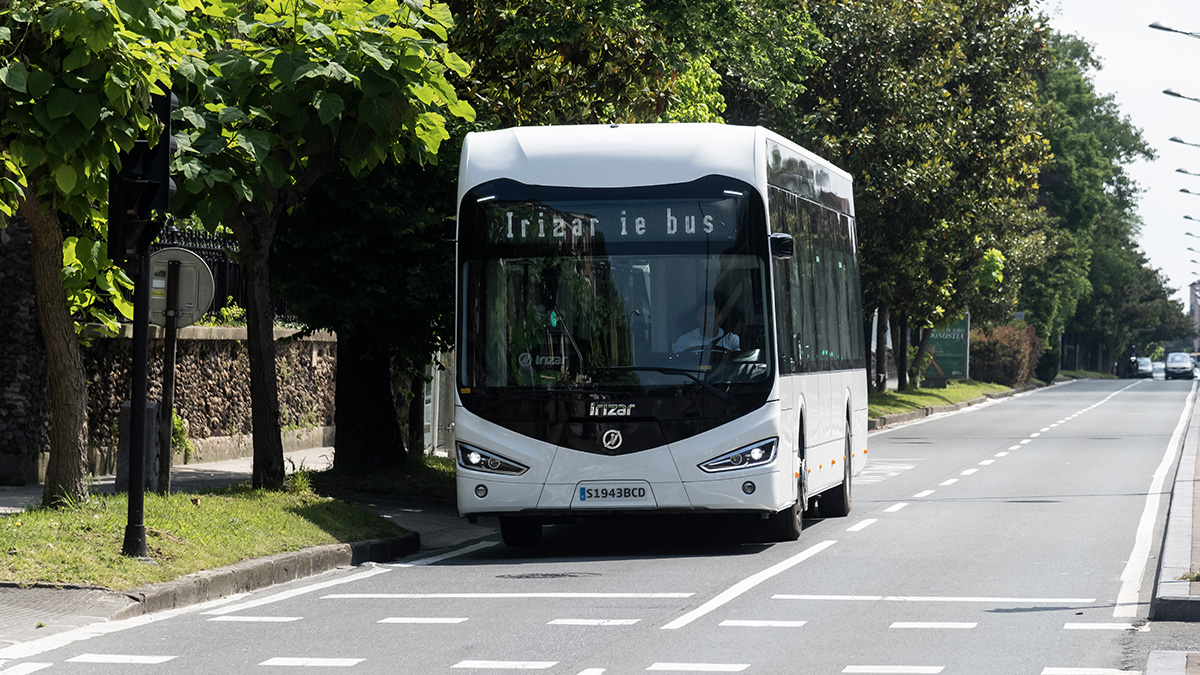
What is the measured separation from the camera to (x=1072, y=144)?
83.7 metres

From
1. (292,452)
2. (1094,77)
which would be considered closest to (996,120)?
(292,452)

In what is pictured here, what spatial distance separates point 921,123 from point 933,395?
18.1 metres

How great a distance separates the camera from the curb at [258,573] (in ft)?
33.0

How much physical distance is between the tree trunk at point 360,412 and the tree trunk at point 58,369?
259 inches

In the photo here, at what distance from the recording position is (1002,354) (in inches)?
2820

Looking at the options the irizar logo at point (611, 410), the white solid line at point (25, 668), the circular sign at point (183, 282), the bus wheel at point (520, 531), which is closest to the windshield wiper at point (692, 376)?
the irizar logo at point (611, 410)

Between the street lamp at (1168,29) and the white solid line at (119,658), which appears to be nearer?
the white solid line at (119,658)

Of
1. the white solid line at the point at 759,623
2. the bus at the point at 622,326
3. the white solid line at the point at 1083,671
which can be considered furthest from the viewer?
the bus at the point at 622,326

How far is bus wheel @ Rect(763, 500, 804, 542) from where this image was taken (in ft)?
45.9

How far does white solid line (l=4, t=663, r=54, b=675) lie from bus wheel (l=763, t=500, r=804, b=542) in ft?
23.2

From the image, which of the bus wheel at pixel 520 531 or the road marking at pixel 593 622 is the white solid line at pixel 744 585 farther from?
the bus wheel at pixel 520 531

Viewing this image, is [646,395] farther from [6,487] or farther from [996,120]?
[996,120]

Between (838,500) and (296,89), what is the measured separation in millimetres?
7193

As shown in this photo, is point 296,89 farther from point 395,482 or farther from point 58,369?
point 395,482
